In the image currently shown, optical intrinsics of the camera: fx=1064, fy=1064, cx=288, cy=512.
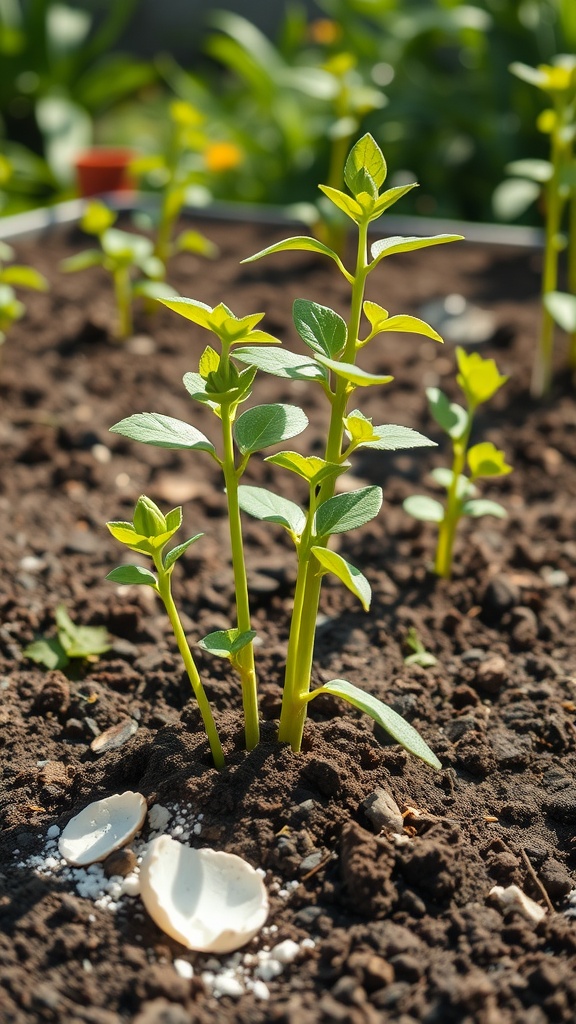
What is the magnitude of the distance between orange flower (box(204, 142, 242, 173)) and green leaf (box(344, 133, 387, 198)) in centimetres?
280

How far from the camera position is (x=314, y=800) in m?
1.47

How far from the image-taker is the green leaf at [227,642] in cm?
138

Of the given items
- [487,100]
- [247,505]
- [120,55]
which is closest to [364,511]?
[247,505]

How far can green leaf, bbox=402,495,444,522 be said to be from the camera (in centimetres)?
201

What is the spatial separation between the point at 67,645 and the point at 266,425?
710 mm

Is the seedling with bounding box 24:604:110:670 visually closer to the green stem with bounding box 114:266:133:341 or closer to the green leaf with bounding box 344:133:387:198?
the green leaf with bounding box 344:133:387:198

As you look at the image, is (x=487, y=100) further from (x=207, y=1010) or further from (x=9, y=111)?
(x=207, y=1010)

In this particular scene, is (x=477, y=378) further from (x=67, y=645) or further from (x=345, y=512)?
(x=67, y=645)

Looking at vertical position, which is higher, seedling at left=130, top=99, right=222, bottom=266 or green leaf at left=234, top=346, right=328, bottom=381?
green leaf at left=234, top=346, right=328, bottom=381

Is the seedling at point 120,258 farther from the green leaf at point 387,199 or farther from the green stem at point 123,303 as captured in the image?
the green leaf at point 387,199

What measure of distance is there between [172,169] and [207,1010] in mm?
2427

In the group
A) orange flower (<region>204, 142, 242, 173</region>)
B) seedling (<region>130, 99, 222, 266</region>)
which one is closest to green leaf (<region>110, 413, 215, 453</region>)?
seedling (<region>130, 99, 222, 266</region>)

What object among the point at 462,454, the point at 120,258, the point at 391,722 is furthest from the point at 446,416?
the point at 120,258

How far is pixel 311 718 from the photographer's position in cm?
171
